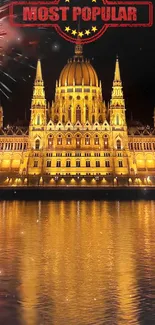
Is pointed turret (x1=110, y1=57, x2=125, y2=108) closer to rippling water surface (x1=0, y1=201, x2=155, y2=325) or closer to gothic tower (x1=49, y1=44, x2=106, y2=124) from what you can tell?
gothic tower (x1=49, y1=44, x2=106, y2=124)

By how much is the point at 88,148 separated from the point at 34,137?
10.1m

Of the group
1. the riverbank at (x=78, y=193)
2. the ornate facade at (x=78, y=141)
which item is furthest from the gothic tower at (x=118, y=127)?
the riverbank at (x=78, y=193)

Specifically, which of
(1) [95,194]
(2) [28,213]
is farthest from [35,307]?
(1) [95,194]

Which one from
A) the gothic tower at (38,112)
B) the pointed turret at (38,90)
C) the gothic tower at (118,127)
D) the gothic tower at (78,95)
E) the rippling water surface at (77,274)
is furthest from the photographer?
the gothic tower at (78,95)

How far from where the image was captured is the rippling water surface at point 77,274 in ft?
61.0

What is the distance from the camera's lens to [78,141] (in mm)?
113062

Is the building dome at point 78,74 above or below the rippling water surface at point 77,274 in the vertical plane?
above

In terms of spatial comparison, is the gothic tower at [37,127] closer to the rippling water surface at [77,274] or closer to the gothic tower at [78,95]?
the gothic tower at [78,95]

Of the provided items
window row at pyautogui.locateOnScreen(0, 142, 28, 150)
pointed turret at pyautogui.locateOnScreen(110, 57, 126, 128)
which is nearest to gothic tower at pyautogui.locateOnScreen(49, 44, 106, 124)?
pointed turret at pyautogui.locateOnScreen(110, 57, 126, 128)

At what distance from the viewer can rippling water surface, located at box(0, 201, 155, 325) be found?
18581 millimetres

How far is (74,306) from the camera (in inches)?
768

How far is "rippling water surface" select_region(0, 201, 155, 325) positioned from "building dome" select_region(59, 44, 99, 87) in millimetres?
80727

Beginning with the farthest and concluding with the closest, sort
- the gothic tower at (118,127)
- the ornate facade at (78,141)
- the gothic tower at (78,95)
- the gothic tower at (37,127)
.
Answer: the gothic tower at (78,95) → the gothic tower at (118,127) → the gothic tower at (37,127) → the ornate facade at (78,141)

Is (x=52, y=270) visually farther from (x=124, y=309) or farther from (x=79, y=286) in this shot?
(x=124, y=309)
